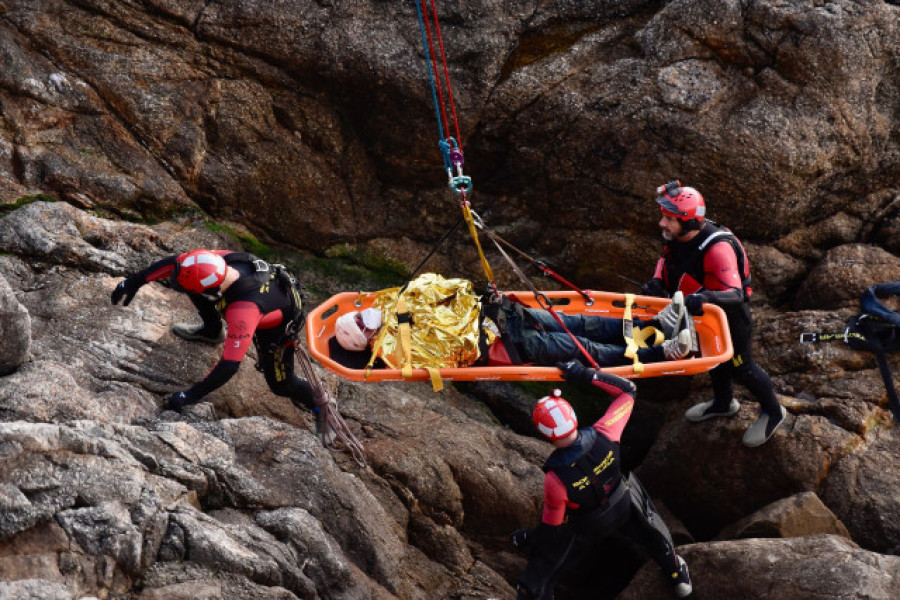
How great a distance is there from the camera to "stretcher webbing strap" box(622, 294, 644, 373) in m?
6.18

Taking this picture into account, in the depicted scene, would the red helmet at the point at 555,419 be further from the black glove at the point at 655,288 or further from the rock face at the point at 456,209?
the black glove at the point at 655,288

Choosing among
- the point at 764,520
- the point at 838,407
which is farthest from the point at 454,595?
the point at 838,407

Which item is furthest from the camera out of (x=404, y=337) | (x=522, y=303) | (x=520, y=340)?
(x=522, y=303)

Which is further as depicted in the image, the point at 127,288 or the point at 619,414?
the point at 127,288

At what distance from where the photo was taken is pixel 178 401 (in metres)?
6.05

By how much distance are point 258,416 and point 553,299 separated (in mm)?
2705

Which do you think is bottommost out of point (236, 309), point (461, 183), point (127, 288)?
point (236, 309)

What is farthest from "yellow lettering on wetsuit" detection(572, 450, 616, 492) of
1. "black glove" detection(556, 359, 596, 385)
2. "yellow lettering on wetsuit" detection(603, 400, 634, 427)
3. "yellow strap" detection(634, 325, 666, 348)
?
"yellow strap" detection(634, 325, 666, 348)

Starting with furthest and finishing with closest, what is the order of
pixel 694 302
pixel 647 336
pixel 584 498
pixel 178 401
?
pixel 647 336 → pixel 694 302 → pixel 178 401 → pixel 584 498

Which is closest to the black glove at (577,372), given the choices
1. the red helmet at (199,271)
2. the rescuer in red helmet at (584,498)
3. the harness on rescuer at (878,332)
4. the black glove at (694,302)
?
the rescuer in red helmet at (584,498)

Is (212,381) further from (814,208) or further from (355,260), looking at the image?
(814,208)

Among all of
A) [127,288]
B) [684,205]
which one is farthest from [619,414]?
[127,288]

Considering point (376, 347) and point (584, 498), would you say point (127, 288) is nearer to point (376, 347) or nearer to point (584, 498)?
point (376, 347)

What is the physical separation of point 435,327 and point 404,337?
26 cm
